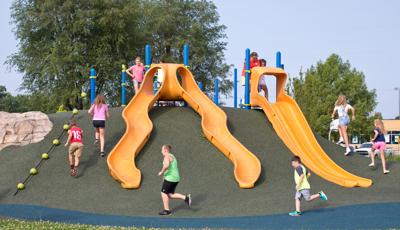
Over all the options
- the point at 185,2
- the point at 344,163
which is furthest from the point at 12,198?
the point at 185,2

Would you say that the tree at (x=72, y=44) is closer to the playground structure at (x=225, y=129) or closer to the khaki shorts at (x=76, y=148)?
the playground structure at (x=225, y=129)

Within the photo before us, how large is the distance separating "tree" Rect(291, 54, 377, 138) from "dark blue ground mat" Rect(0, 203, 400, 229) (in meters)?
34.8

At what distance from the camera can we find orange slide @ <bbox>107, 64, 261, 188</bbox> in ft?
49.5

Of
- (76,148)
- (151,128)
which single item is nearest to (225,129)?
(151,128)

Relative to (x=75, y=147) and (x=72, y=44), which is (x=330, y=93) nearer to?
(x=72, y=44)

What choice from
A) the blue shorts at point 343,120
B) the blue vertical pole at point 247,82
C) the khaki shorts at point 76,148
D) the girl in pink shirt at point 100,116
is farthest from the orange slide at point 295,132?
the khaki shorts at point 76,148

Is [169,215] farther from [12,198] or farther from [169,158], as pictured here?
[12,198]

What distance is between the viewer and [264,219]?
1168 cm

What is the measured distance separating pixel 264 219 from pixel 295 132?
7.74 metres

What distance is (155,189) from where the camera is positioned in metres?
14.5

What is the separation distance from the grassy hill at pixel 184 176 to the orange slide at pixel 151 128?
27 cm

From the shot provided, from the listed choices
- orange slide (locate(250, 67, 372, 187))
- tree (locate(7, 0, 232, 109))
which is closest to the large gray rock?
orange slide (locate(250, 67, 372, 187))

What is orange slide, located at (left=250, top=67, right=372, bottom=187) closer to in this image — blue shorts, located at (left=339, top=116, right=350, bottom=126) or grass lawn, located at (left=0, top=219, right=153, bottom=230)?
blue shorts, located at (left=339, top=116, right=350, bottom=126)

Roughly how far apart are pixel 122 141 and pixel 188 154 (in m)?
1.90
